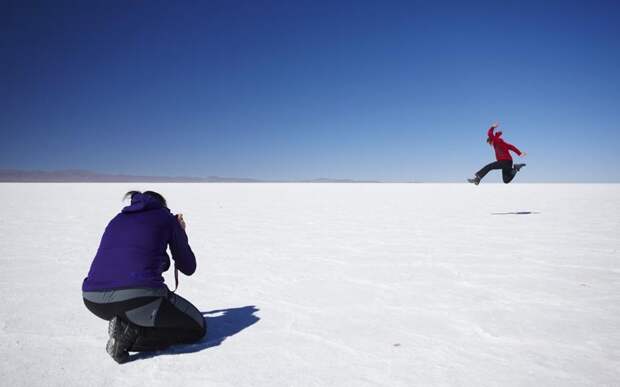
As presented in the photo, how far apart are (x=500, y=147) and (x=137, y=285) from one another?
873 centimetres

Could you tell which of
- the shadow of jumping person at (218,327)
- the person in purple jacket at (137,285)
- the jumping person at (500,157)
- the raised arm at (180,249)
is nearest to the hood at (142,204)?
the person in purple jacket at (137,285)

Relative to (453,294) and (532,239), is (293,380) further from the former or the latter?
(532,239)

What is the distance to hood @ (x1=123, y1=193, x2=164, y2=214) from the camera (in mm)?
2064

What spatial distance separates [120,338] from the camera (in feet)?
6.39

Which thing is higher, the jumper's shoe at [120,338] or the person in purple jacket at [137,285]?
the person in purple jacket at [137,285]

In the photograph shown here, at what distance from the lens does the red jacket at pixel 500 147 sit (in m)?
8.74

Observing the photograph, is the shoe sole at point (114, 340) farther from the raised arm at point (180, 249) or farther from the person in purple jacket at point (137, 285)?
the raised arm at point (180, 249)

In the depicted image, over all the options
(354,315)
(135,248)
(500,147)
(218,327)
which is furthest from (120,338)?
(500,147)

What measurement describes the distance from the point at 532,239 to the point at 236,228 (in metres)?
4.81

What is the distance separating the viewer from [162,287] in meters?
2.07

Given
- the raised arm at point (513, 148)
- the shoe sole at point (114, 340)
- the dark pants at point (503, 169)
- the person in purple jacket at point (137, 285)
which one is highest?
the raised arm at point (513, 148)

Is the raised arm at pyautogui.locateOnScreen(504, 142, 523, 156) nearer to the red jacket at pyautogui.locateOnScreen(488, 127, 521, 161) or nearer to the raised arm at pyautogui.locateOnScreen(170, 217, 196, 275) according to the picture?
the red jacket at pyautogui.locateOnScreen(488, 127, 521, 161)

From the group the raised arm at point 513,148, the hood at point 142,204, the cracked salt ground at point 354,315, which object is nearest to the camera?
the cracked salt ground at point 354,315

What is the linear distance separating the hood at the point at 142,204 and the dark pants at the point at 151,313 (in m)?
0.43
